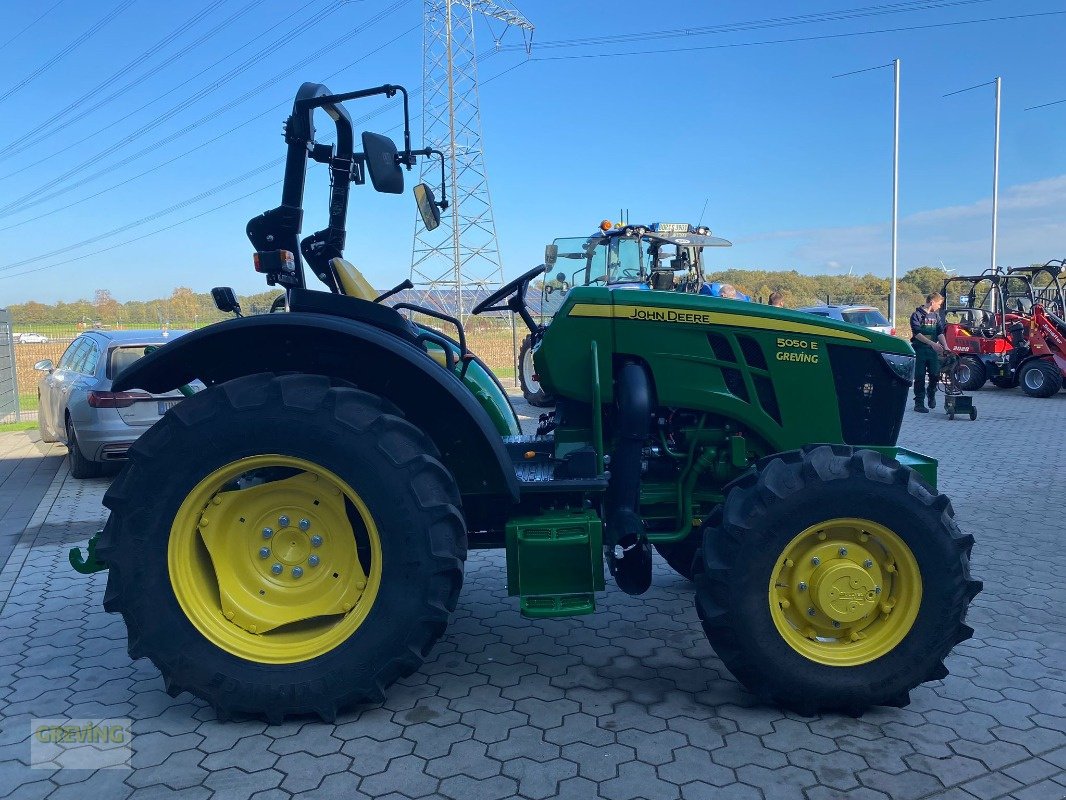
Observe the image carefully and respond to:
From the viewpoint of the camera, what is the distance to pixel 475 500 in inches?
144

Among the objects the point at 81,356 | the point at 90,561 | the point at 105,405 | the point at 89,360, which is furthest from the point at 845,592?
the point at 81,356

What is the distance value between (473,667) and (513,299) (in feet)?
5.71

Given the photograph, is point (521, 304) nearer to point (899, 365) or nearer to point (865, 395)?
point (865, 395)

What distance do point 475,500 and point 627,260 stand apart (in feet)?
31.4

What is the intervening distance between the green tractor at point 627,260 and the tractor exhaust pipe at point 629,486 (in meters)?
8.58

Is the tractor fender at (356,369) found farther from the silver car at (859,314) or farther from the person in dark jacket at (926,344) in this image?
the silver car at (859,314)

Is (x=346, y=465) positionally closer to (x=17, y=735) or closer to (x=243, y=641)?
(x=243, y=641)

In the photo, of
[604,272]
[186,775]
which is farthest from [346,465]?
[604,272]

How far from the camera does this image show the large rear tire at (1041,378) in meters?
14.8

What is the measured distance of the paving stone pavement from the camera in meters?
2.77

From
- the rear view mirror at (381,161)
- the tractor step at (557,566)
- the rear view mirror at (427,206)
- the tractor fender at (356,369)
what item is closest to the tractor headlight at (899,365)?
the tractor step at (557,566)

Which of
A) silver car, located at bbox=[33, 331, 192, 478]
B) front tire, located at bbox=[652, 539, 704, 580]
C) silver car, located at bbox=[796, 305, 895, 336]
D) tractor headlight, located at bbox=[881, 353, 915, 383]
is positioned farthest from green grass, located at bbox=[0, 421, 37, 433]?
silver car, located at bbox=[796, 305, 895, 336]

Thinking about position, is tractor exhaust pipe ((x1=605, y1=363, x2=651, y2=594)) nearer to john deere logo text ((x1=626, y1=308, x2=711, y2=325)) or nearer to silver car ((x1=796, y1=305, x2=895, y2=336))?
john deere logo text ((x1=626, y1=308, x2=711, y2=325))

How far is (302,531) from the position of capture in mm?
3293
